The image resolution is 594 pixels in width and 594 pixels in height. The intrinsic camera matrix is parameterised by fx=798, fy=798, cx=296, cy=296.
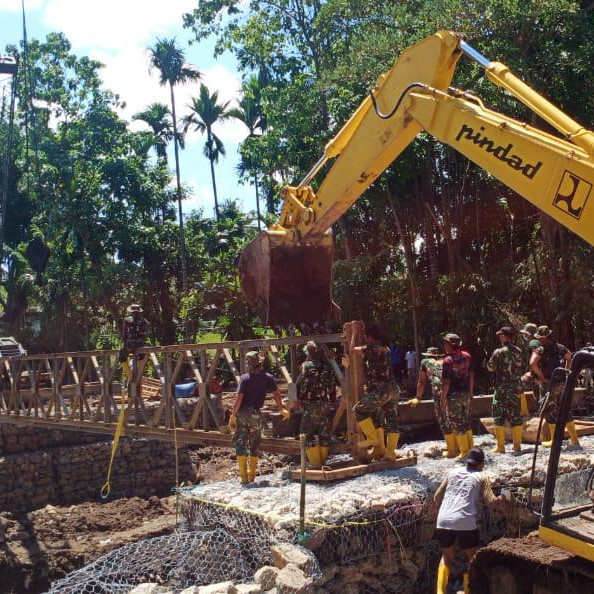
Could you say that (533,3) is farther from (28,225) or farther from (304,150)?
(28,225)

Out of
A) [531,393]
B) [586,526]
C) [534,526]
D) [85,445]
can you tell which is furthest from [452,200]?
[586,526]

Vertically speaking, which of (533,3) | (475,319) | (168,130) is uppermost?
(168,130)

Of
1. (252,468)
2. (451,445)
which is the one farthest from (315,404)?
(451,445)

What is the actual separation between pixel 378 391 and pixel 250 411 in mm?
1596

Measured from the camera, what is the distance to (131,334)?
12781mm

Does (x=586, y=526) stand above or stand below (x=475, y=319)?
below

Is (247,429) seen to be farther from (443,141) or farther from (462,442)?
(443,141)

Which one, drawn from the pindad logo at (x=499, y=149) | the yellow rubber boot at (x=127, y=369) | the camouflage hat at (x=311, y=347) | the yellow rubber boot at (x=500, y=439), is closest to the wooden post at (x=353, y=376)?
the camouflage hat at (x=311, y=347)

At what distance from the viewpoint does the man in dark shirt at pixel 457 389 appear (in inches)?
397

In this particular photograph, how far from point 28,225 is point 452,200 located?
21.8 metres

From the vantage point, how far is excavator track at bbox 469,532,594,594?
213 inches

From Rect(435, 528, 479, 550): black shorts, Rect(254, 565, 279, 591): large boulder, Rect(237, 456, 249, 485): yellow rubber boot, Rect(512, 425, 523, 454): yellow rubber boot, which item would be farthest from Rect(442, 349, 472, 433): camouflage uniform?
Rect(254, 565, 279, 591): large boulder

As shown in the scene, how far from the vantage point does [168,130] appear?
134 feet

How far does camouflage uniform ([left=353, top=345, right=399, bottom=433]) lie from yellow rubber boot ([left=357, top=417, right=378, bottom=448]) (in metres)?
0.07
